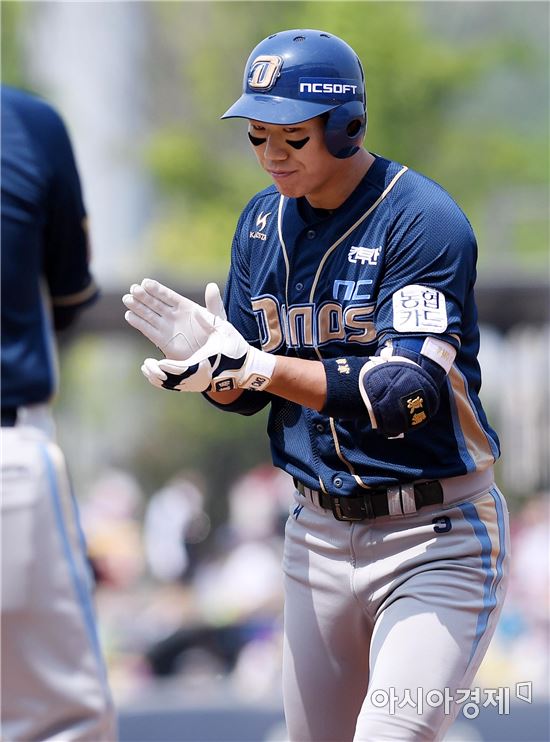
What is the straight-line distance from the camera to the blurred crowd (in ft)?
28.6

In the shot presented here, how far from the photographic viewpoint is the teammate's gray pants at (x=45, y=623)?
2.79 meters

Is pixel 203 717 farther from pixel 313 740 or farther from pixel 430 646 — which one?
pixel 430 646

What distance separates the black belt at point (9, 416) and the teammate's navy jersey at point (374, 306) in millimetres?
673

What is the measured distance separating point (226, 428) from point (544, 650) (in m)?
11.2

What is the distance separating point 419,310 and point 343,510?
0.54 m

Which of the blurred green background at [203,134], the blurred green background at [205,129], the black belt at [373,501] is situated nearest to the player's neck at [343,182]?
the black belt at [373,501]

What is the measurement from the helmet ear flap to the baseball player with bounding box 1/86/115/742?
805mm

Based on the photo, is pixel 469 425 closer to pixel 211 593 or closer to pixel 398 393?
pixel 398 393

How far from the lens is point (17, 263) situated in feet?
10.0

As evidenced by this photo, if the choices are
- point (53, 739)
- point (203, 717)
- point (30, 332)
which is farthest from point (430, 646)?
point (203, 717)

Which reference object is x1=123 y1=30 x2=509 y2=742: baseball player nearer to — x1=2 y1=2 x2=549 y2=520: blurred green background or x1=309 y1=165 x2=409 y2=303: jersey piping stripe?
x1=309 y1=165 x2=409 y2=303: jersey piping stripe

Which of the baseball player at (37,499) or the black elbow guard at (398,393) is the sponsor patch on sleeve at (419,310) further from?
the baseball player at (37,499)

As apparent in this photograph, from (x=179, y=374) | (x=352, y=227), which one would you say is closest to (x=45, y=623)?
(x=179, y=374)

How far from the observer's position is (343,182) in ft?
9.44
